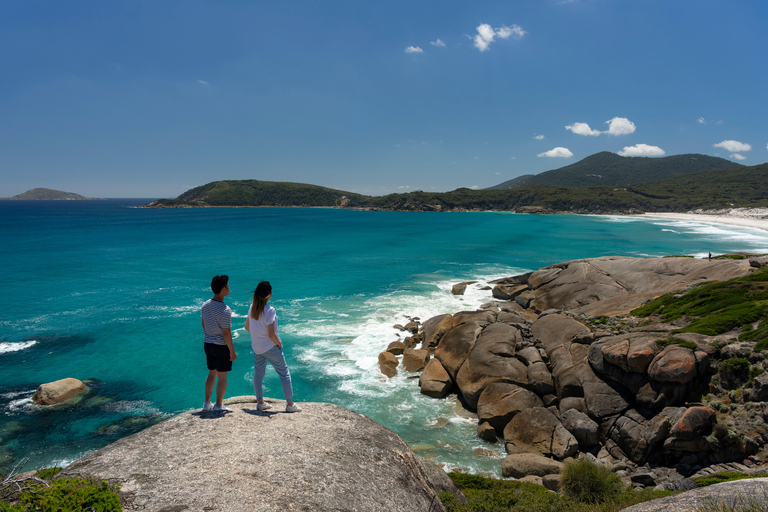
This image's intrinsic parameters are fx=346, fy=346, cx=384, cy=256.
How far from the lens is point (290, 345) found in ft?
76.5

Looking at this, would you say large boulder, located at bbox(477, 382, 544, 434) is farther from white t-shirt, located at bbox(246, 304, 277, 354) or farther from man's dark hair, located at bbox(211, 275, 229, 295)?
man's dark hair, located at bbox(211, 275, 229, 295)

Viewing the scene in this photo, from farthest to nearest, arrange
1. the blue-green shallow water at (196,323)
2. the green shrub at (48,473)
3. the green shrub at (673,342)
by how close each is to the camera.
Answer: the blue-green shallow water at (196,323) → the green shrub at (673,342) → the green shrub at (48,473)

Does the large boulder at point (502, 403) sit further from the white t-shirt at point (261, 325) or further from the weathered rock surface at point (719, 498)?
the white t-shirt at point (261, 325)

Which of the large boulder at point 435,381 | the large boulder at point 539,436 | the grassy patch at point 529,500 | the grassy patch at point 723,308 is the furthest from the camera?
the large boulder at point 435,381

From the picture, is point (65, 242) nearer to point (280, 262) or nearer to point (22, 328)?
point (280, 262)

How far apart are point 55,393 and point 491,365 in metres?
20.5

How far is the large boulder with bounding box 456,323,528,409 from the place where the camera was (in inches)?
609

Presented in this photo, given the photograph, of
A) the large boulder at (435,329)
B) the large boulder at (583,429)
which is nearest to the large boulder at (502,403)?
the large boulder at (583,429)

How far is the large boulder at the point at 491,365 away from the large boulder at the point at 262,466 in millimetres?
8825

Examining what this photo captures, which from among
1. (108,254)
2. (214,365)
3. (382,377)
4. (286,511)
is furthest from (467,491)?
(108,254)

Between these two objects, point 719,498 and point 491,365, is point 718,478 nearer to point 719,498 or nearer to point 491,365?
point 719,498

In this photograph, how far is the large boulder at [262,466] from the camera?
510cm

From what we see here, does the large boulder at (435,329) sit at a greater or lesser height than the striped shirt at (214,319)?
lesser

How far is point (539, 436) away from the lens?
1266 cm
